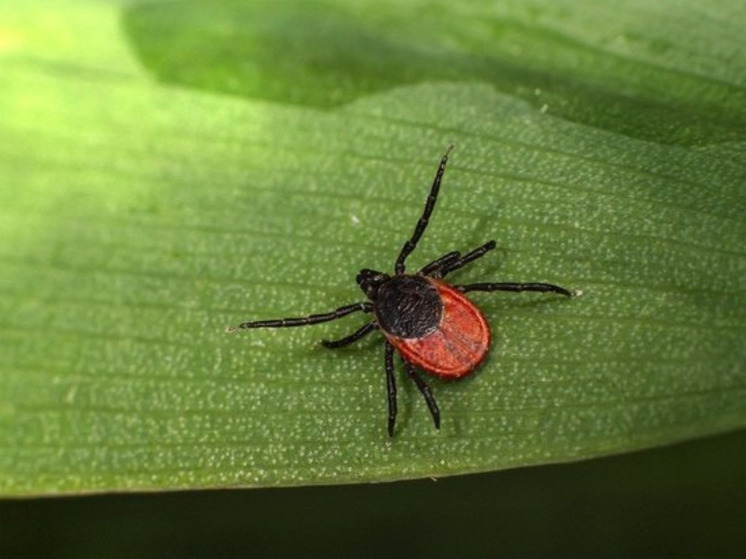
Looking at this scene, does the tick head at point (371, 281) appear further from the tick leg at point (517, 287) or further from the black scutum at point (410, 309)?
the tick leg at point (517, 287)

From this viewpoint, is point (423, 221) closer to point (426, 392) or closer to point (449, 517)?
point (426, 392)

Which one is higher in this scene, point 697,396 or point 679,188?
point 679,188

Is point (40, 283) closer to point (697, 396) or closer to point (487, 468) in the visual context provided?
point (487, 468)

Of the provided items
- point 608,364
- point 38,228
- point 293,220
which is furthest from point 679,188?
point 38,228

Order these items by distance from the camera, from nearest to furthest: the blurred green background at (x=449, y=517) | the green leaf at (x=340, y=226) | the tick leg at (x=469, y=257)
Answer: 1. the green leaf at (x=340, y=226)
2. the tick leg at (x=469, y=257)
3. the blurred green background at (x=449, y=517)

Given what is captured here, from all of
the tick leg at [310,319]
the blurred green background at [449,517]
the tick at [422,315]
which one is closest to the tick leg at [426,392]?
the tick at [422,315]
